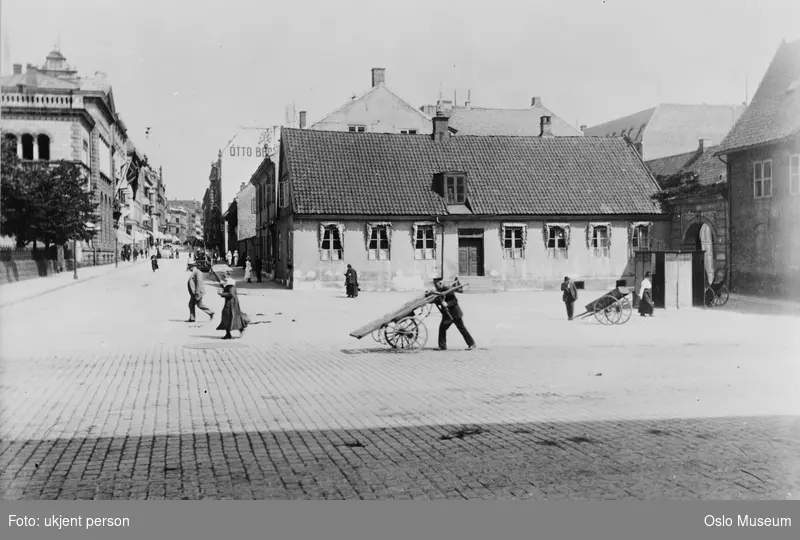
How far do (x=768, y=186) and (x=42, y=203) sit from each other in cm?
3329

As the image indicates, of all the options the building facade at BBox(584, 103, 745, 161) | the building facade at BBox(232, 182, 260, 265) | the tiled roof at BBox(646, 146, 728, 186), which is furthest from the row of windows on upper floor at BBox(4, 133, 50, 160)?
the building facade at BBox(584, 103, 745, 161)

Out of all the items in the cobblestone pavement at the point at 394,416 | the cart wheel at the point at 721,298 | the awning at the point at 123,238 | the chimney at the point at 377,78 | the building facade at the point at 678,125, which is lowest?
the cobblestone pavement at the point at 394,416

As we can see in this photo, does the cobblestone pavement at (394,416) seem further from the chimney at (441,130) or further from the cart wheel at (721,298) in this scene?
the chimney at (441,130)

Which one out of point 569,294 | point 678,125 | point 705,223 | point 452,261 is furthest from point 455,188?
point 678,125

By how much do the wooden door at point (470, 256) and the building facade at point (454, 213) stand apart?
0.05m

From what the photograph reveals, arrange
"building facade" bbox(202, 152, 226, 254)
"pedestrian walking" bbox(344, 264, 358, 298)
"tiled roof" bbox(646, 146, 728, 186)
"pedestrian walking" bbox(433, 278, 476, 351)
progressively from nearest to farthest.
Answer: "pedestrian walking" bbox(433, 278, 476, 351)
"pedestrian walking" bbox(344, 264, 358, 298)
"tiled roof" bbox(646, 146, 728, 186)
"building facade" bbox(202, 152, 226, 254)

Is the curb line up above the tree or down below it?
below

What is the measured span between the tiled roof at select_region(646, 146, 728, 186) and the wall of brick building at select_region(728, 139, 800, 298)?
172 centimetres

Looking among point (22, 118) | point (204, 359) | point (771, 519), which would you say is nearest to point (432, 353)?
point (204, 359)

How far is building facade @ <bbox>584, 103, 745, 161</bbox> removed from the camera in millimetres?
63469

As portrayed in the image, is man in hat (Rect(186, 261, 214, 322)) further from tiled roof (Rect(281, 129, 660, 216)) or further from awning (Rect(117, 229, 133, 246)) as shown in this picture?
awning (Rect(117, 229, 133, 246))

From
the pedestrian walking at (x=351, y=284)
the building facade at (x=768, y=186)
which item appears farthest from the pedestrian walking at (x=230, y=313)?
the building facade at (x=768, y=186)

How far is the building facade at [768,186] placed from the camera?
2950 cm

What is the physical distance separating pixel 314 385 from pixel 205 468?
15.2 feet
